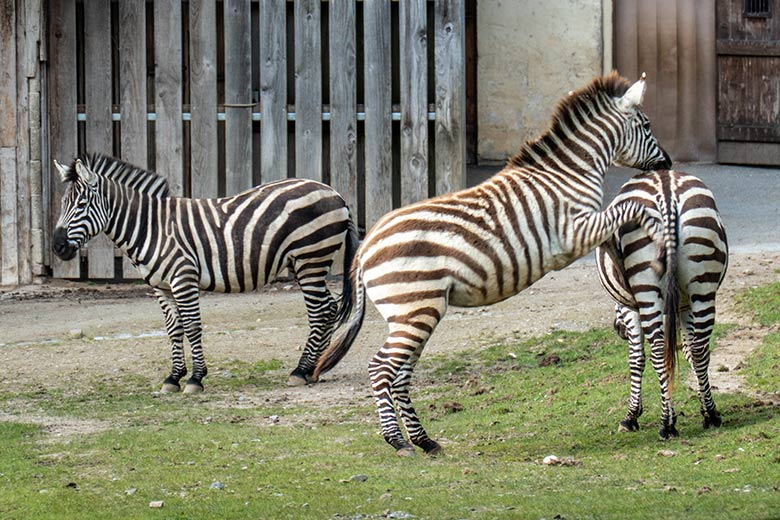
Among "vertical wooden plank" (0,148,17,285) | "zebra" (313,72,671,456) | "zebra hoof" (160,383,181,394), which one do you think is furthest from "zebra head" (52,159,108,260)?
"vertical wooden plank" (0,148,17,285)

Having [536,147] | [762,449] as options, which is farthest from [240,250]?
[762,449]

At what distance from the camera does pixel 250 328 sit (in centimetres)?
1246

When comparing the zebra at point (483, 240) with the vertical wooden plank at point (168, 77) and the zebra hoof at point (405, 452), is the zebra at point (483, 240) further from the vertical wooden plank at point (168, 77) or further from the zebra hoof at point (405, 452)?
the vertical wooden plank at point (168, 77)

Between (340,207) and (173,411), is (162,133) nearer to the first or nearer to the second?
(340,207)

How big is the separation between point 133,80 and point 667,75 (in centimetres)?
741

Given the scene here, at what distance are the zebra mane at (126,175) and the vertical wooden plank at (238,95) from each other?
127 inches

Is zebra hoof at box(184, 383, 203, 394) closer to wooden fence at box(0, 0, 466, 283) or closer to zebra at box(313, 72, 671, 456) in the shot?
zebra at box(313, 72, 671, 456)

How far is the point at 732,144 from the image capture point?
17859 mm

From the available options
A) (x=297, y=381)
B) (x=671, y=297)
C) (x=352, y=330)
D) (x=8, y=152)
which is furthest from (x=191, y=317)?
(x=8, y=152)

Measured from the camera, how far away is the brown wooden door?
57.6ft

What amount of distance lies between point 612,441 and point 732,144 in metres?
10.6

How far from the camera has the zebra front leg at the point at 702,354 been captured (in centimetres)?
819

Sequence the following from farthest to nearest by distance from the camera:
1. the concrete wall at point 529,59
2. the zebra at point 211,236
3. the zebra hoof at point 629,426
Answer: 1. the concrete wall at point 529,59
2. the zebra at point 211,236
3. the zebra hoof at point 629,426

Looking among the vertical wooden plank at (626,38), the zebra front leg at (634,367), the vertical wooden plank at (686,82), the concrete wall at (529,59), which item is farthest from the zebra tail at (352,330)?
the vertical wooden plank at (686,82)
